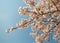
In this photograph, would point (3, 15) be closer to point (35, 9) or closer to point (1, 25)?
point (1, 25)

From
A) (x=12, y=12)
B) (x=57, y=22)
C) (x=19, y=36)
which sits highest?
(x=12, y=12)

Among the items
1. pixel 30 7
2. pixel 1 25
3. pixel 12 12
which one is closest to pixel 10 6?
pixel 12 12

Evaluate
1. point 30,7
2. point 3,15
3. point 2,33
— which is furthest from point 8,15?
point 30,7

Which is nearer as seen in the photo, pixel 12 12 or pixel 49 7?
pixel 49 7

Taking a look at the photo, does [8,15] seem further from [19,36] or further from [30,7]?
[30,7]

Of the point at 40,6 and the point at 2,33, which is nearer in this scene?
the point at 40,6

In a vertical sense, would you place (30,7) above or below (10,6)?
below
